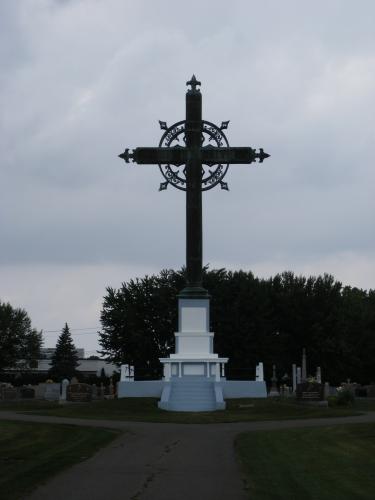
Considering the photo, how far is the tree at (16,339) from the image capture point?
8894cm

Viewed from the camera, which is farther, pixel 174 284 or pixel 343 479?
pixel 174 284

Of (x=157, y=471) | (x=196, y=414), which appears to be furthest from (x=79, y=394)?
(x=157, y=471)

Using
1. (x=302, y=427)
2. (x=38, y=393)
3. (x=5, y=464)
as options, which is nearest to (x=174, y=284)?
(x=38, y=393)

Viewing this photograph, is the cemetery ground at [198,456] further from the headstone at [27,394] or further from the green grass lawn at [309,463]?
the headstone at [27,394]

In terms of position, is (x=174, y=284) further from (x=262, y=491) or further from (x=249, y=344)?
(x=262, y=491)

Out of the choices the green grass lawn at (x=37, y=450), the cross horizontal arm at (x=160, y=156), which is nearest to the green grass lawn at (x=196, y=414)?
the green grass lawn at (x=37, y=450)

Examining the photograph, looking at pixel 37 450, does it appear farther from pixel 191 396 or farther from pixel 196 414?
pixel 191 396

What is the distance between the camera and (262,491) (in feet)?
38.0

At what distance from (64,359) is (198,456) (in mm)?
67507

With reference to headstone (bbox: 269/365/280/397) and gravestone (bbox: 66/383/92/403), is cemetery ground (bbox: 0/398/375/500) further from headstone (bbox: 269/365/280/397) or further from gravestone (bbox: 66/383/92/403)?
headstone (bbox: 269/365/280/397)

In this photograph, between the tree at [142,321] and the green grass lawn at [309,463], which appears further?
the tree at [142,321]

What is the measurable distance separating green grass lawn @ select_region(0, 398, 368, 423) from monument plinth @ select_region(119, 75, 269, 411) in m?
1.11

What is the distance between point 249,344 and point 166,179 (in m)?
31.2

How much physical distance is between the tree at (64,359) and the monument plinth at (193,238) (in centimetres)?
4294
